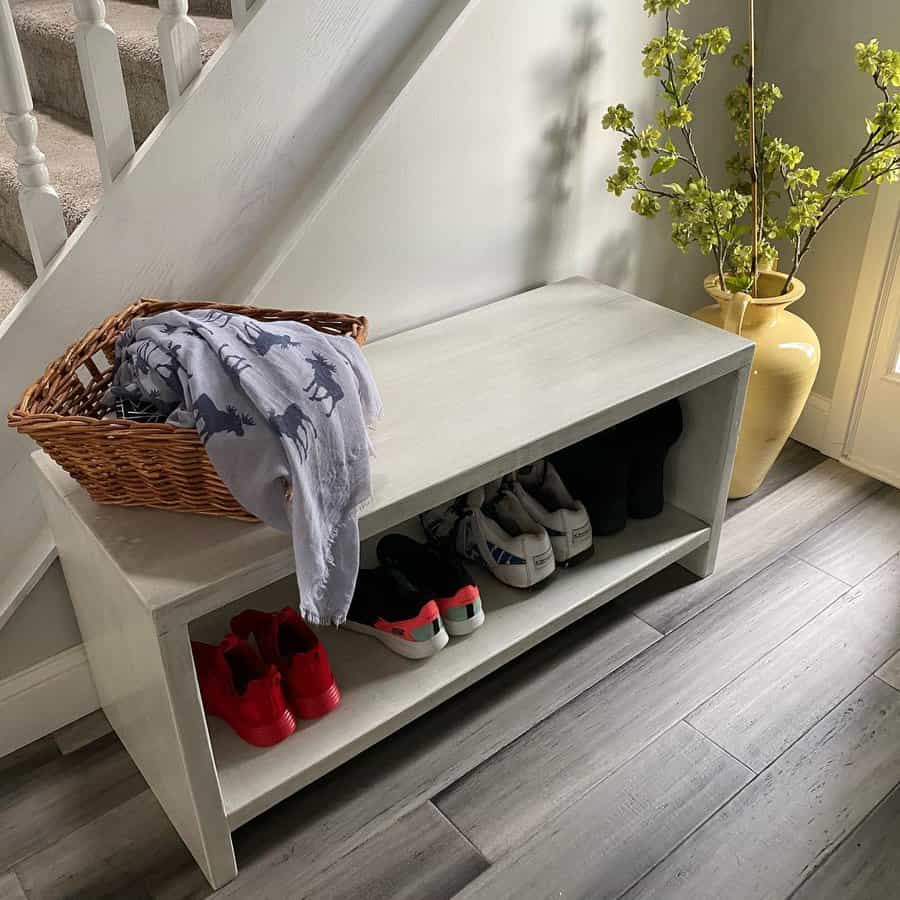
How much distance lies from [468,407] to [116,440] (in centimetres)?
55

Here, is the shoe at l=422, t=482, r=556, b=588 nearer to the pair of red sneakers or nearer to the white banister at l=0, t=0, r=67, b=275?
the pair of red sneakers

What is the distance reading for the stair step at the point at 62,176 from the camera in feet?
5.03

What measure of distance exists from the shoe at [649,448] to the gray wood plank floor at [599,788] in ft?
0.68

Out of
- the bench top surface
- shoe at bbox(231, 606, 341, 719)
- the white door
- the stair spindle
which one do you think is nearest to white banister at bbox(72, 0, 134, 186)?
the stair spindle

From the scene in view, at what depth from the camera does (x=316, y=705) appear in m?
1.42

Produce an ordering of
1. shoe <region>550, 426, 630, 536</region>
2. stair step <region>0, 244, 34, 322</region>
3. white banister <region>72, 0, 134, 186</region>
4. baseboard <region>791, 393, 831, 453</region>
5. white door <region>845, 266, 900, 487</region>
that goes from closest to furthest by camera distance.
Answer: white banister <region>72, 0, 134, 186</region> < stair step <region>0, 244, 34, 322</region> < shoe <region>550, 426, 630, 536</region> < white door <region>845, 266, 900, 487</region> < baseboard <region>791, 393, 831, 453</region>

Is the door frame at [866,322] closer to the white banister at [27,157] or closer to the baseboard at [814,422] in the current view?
the baseboard at [814,422]

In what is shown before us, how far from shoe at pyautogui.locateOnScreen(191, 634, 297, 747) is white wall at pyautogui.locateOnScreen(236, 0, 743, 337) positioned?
1.83 feet

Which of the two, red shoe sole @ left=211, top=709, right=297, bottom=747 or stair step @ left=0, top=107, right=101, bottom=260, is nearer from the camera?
red shoe sole @ left=211, top=709, right=297, bottom=747

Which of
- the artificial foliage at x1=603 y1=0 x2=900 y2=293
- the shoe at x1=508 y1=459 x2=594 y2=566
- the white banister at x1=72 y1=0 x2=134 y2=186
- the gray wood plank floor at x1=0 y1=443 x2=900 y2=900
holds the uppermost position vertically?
the white banister at x1=72 y1=0 x2=134 y2=186

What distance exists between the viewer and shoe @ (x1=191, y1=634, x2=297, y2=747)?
1362 millimetres

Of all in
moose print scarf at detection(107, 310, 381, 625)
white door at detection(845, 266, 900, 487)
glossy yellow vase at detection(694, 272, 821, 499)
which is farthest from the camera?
white door at detection(845, 266, 900, 487)

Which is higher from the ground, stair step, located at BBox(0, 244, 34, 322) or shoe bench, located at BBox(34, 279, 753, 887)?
stair step, located at BBox(0, 244, 34, 322)

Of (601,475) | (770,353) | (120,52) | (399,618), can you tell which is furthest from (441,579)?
(120,52)
